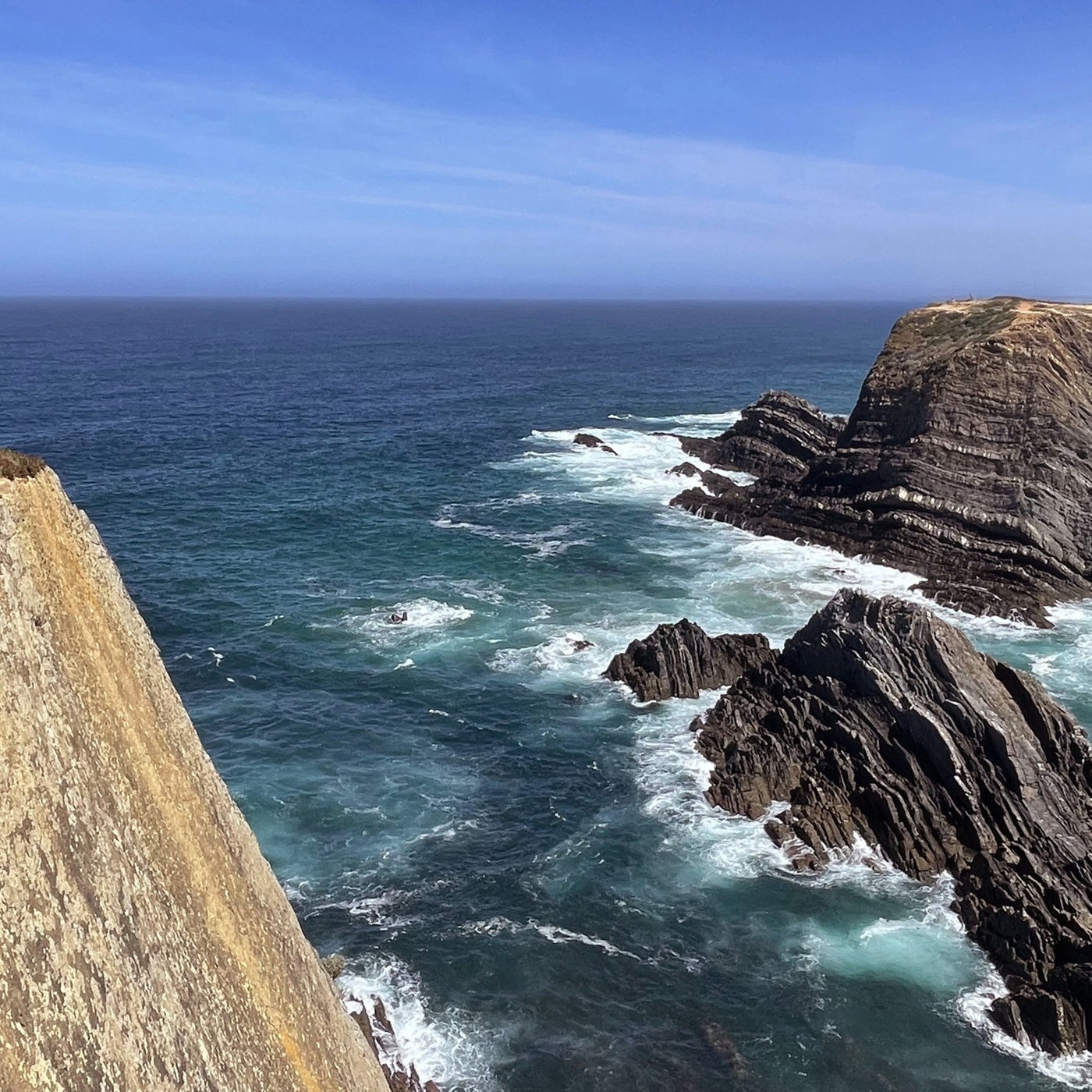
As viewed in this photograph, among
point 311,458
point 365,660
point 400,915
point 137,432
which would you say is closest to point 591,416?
point 311,458

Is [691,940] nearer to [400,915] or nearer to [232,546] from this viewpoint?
[400,915]

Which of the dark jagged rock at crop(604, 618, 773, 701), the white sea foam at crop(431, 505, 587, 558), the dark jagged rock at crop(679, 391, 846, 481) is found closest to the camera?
the dark jagged rock at crop(604, 618, 773, 701)

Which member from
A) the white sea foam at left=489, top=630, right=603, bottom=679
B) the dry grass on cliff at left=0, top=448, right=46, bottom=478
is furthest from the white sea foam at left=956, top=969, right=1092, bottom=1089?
the dry grass on cliff at left=0, top=448, right=46, bottom=478

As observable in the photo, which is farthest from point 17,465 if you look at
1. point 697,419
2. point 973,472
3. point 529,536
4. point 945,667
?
point 697,419

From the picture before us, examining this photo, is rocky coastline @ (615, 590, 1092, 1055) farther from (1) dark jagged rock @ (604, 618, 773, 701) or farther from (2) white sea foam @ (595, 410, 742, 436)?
(2) white sea foam @ (595, 410, 742, 436)

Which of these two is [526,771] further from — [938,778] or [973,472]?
[973,472]

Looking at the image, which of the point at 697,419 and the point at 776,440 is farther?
the point at 697,419

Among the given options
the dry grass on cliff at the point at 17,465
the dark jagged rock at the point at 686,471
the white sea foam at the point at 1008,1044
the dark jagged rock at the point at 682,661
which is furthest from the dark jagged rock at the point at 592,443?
the dry grass on cliff at the point at 17,465
